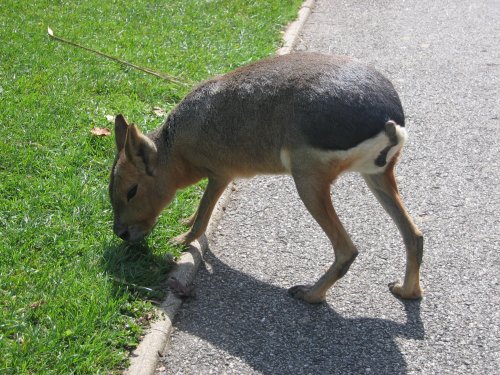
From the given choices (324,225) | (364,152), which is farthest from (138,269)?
(364,152)

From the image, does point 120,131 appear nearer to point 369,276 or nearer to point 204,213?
point 204,213

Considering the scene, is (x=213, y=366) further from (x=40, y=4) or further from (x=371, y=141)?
(x=40, y=4)

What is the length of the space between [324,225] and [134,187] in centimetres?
131

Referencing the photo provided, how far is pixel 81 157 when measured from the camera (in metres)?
5.74

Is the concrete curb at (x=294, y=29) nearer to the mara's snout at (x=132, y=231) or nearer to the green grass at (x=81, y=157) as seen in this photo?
the green grass at (x=81, y=157)

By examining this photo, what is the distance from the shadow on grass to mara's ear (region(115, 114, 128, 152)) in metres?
0.69

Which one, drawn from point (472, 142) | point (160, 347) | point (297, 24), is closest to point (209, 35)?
point (297, 24)

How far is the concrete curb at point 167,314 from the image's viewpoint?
3848 millimetres

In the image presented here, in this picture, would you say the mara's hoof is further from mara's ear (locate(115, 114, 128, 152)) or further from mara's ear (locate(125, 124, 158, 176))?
mara's ear (locate(115, 114, 128, 152))

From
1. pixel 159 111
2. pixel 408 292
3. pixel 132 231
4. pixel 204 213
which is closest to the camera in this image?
pixel 408 292

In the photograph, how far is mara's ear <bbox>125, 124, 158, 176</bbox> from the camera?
472cm

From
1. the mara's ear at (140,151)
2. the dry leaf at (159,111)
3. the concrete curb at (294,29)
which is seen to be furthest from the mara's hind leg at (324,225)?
the concrete curb at (294,29)

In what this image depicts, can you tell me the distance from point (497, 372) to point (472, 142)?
333 cm

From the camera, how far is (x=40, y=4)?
925 cm
